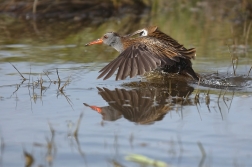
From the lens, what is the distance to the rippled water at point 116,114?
4297mm

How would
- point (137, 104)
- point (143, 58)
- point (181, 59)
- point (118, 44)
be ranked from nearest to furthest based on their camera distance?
point (137, 104), point (143, 58), point (181, 59), point (118, 44)

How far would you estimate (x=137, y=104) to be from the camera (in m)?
5.90

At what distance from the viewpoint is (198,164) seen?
4047mm

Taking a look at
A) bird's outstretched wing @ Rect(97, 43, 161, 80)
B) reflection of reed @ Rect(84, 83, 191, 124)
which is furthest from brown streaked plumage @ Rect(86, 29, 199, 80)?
reflection of reed @ Rect(84, 83, 191, 124)

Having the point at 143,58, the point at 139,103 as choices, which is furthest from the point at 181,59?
the point at 139,103

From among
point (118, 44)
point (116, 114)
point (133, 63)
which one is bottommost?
point (116, 114)

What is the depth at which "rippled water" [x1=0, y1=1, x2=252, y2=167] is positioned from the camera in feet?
14.1

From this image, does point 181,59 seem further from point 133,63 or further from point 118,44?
point 118,44

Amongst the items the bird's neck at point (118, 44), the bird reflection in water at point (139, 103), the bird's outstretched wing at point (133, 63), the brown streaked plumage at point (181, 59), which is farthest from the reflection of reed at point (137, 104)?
the bird's neck at point (118, 44)

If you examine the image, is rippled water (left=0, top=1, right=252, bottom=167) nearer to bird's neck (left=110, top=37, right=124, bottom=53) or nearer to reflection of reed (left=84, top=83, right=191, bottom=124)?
reflection of reed (left=84, top=83, right=191, bottom=124)

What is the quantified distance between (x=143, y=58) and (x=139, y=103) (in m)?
1.02

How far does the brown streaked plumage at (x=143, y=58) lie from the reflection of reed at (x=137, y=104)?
212mm

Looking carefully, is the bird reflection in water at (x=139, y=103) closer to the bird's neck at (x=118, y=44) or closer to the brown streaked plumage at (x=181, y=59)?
the brown streaked plumage at (x=181, y=59)

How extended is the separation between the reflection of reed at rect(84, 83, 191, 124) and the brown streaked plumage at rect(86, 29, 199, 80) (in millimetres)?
212
